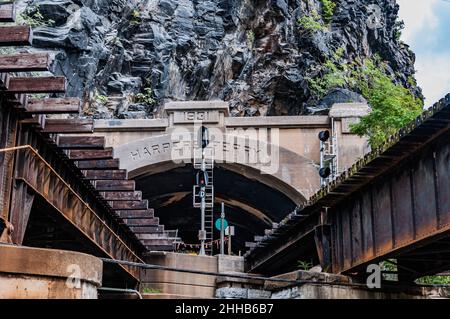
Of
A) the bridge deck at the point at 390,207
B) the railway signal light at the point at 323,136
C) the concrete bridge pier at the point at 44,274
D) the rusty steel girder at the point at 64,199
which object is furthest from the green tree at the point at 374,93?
the concrete bridge pier at the point at 44,274

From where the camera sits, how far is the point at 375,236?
14062mm

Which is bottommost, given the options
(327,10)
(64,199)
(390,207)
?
(390,207)

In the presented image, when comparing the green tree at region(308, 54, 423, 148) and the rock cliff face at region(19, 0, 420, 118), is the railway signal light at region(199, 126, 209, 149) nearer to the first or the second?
the rock cliff face at region(19, 0, 420, 118)

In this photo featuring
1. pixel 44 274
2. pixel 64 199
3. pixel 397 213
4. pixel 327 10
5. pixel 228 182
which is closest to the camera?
pixel 44 274

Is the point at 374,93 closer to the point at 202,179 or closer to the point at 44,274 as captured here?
the point at 202,179

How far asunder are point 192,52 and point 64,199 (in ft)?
93.4

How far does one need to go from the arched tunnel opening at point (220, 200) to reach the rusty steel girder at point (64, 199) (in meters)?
14.4

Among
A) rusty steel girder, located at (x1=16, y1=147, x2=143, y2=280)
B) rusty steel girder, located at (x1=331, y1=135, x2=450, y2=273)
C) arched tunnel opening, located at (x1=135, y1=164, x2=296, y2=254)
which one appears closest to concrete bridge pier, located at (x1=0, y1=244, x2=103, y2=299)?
rusty steel girder, located at (x1=16, y1=147, x2=143, y2=280)

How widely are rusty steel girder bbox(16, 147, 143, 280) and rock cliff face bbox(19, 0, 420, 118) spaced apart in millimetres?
15090

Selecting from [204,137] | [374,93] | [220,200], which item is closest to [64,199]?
[204,137]

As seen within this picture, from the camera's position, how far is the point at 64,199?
1504 cm

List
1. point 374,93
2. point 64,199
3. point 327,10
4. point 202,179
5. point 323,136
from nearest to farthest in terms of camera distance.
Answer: point 64,199, point 323,136, point 374,93, point 202,179, point 327,10

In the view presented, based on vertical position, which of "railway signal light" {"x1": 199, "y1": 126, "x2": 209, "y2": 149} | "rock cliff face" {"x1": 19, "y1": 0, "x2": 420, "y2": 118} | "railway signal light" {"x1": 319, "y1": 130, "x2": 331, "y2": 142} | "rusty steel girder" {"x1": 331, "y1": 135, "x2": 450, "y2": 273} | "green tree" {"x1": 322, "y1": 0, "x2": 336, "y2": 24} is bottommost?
"rusty steel girder" {"x1": 331, "y1": 135, "x2": 450, "y2": 273}

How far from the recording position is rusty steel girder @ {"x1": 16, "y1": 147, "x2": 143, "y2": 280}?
12730 millimetres
